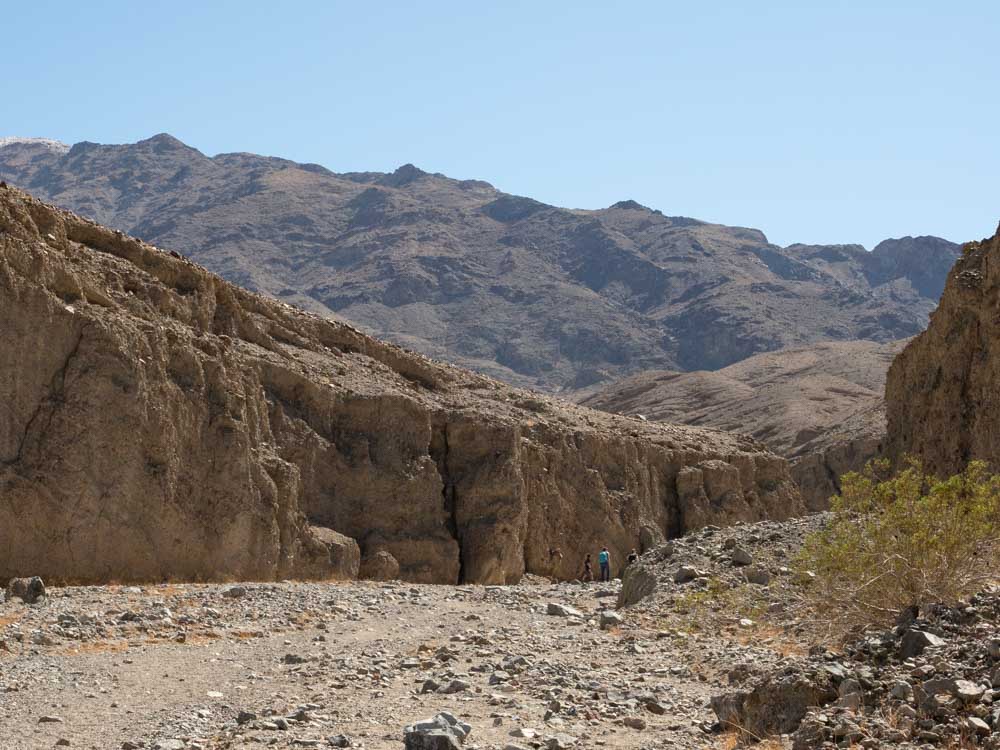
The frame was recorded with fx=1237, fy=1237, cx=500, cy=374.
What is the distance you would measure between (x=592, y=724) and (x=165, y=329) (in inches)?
575

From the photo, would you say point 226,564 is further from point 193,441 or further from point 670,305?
point 670,305

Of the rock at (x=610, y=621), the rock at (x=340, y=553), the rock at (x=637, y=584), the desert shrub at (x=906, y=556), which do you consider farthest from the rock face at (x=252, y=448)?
the desert shrub at (x=906, y=556)

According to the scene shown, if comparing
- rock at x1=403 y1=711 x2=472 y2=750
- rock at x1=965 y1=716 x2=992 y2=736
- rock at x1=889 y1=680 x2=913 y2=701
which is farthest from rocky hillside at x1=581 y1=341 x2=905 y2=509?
rock at x1=965 y1=716 x2=992 y2=736

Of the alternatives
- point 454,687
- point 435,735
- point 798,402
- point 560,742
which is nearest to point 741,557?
point 454,687

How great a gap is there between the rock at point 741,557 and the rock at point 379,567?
873cm

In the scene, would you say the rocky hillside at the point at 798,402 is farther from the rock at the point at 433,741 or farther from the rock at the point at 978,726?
the rock at the point at 978,726

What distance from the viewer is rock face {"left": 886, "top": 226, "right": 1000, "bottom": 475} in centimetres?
2482

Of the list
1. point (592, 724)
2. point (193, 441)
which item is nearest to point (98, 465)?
point (193, 441)

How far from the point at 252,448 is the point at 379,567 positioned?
14.5 ft

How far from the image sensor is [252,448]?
24.4 meters

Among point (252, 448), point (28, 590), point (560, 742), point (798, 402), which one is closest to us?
point (560, 742)

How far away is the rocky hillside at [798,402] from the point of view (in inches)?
2682

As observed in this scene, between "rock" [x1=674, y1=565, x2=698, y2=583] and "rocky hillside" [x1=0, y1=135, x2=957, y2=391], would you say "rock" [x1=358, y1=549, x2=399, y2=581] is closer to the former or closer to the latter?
"rock" [x1=674, y1=565, x2=698, y2=583]

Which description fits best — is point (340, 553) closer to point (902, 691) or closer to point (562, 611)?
point (562, 611)
